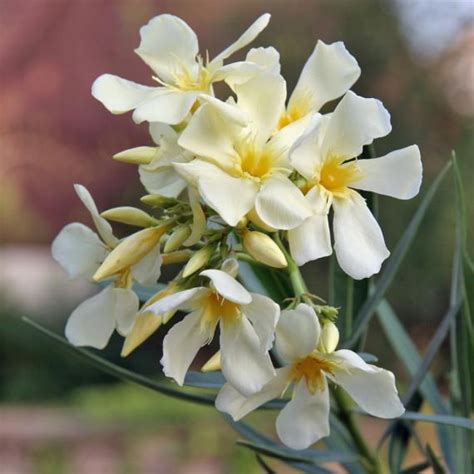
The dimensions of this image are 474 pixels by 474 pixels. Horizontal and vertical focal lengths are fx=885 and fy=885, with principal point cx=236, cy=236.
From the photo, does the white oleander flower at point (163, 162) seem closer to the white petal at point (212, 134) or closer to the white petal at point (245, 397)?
the white petal at point (212, 134)

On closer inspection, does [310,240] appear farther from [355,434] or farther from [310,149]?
[355,434]

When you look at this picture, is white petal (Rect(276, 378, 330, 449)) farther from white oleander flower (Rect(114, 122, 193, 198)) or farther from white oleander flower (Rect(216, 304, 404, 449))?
white oleander flower (Rect(114, 122, 193, 198))

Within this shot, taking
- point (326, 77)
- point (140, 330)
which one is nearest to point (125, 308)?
point (140, 330)

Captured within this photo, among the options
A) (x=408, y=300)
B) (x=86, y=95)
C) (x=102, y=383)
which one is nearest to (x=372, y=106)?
(x=408, y=300)

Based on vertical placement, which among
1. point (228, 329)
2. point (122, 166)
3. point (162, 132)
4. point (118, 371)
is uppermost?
point (162, 132)

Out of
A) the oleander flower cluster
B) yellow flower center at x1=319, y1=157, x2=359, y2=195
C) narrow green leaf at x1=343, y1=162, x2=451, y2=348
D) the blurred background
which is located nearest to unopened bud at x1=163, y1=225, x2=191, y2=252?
the oleander flower cluster

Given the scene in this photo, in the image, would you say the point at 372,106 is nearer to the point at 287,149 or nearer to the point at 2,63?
the point at 287,149
